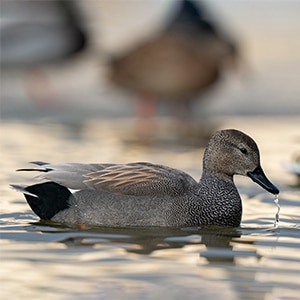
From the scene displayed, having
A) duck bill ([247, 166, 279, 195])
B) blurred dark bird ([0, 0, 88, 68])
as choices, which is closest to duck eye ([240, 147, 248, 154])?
duck bill ([247, 166, 279, 195])

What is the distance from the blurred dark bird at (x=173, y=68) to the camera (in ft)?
47.5

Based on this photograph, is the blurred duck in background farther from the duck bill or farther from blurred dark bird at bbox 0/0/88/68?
the duck bill

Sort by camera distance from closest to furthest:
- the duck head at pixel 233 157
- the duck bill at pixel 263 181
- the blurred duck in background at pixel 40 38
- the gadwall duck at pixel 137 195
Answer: the gadwall duck at pixel 137 195 → the duck bill at pixel 263 181 → the duck head at pixel 233 157 → the blurred duck in background at pixel 40 38

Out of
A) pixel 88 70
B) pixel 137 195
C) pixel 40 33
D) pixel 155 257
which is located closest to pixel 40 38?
pixel 40 33

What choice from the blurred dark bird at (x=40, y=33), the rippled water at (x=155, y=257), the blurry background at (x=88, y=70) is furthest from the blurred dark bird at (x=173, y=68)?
the rippled water at (x=155, y=257)

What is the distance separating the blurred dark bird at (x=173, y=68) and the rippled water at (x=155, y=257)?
16.1 ft

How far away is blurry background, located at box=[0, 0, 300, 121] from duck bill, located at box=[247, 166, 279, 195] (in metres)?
6.31

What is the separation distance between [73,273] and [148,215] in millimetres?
1439

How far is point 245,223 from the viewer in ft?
24.8

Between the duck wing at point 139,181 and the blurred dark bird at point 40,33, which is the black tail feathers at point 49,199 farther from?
the blurred dark bird at point 40,33

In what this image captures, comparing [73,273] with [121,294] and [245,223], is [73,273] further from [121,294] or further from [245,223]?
[245,223]

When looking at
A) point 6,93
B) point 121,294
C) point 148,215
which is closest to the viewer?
point 121,294

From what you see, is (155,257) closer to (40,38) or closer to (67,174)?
(67,174)

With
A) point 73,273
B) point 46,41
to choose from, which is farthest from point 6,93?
point 73,273
